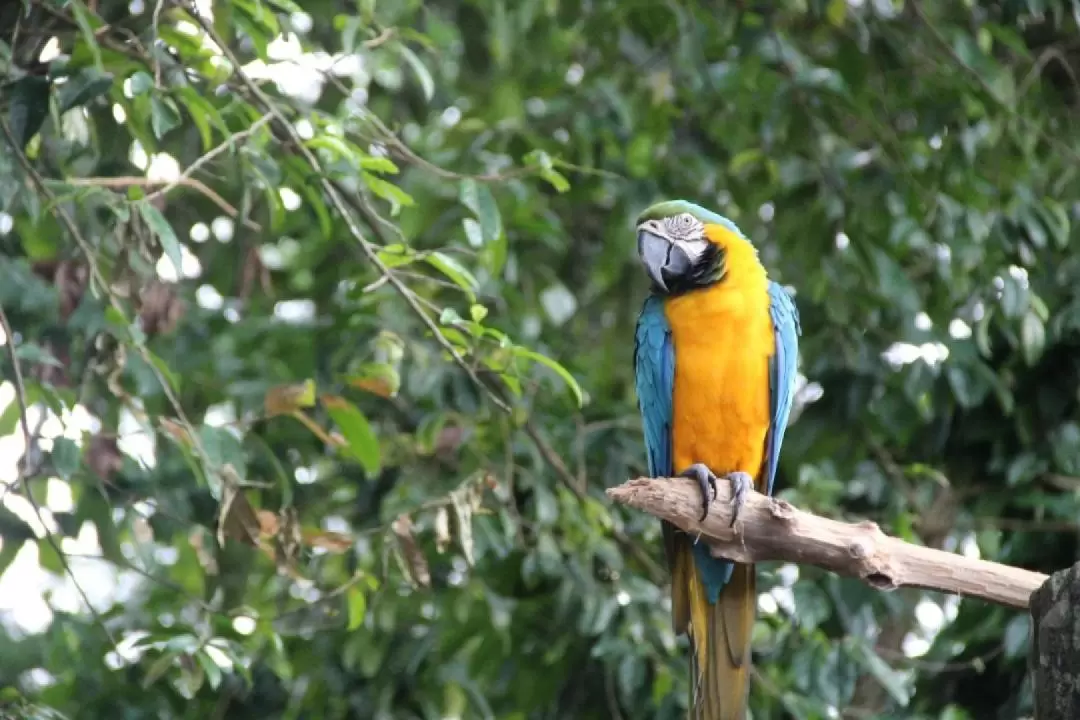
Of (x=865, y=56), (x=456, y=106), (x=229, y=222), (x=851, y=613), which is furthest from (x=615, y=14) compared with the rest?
(x=851, y=613)

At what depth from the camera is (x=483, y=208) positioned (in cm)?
249

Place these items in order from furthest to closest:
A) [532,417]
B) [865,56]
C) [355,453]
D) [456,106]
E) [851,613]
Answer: [456,106] < [865,56] < [532,417] < [851,613] < [355,453]

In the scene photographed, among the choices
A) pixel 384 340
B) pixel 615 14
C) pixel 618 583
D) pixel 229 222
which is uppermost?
pixel 615 14

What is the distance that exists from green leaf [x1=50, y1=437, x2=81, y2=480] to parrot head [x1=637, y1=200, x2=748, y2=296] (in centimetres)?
109

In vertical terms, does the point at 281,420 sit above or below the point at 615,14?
below

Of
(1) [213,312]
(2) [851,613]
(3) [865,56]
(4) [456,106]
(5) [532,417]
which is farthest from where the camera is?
(4) [456,106]

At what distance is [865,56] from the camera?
3453 mm

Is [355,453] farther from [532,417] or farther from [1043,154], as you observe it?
[1043,154]

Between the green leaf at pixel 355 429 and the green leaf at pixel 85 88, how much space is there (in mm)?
685

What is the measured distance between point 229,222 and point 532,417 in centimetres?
114

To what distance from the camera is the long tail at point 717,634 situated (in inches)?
96.7

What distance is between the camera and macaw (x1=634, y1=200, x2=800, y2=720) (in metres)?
2.56

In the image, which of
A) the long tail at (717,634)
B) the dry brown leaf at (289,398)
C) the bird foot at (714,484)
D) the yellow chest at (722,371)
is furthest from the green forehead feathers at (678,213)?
the dry brown leaf at (289,398)

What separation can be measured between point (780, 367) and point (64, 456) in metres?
1.32
